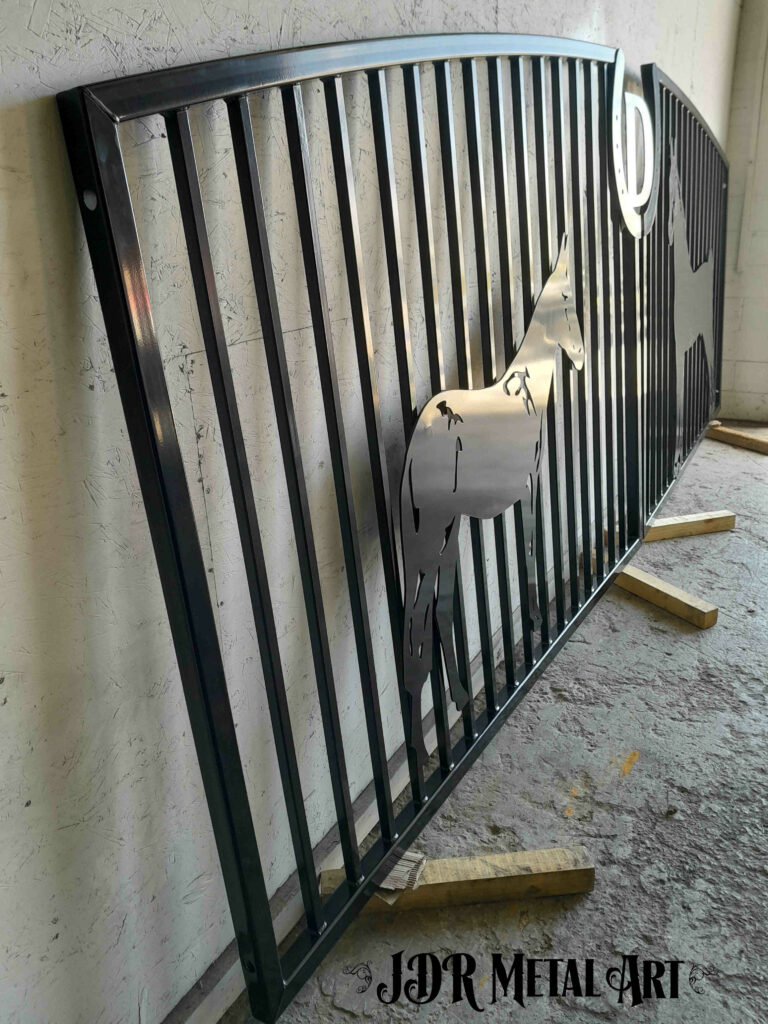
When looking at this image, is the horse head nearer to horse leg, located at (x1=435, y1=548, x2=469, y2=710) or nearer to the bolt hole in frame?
the bolt hole in frame

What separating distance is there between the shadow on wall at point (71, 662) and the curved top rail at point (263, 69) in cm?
8

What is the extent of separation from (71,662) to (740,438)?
3885 millimetres

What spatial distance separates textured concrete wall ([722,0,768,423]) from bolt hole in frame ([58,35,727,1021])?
228 cm

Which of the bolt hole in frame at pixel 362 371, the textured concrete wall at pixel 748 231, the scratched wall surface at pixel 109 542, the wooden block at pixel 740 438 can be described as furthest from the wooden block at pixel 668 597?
the textured concrete wall at pixel 748 231

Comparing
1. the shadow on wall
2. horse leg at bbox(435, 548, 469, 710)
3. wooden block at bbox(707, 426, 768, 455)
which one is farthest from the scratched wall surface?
wooden block at bbox(707, 426, 768, 455)

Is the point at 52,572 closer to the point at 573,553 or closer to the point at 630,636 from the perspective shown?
the point at 573,553

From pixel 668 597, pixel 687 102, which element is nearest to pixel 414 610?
pixel 668 597

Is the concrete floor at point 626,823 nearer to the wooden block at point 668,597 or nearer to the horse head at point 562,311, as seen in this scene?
the wooden block at point 668,597

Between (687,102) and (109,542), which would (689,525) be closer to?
(687,102)

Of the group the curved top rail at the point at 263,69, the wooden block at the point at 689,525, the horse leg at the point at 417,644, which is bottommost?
the wooden block at the point at 689,525

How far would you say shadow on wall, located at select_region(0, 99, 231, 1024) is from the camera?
867 mm

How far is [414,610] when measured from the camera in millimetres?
1485

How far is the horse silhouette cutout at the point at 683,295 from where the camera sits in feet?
9.91

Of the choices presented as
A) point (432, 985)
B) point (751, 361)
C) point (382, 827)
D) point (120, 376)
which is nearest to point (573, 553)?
point (382, 827)
